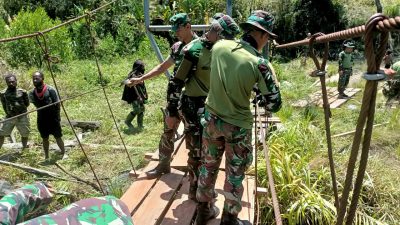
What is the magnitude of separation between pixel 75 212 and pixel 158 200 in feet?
5.59

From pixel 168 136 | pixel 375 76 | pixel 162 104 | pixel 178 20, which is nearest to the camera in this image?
pixel 375 76

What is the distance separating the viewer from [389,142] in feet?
21.2

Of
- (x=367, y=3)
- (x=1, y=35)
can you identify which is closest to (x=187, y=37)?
(x=1, y=35)

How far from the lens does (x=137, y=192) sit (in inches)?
131

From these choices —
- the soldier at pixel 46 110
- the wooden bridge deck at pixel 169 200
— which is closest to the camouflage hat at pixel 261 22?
the wooden bridge deck at pixel 169 200

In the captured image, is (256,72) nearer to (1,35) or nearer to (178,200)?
(178,200)

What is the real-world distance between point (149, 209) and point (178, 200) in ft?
0.92

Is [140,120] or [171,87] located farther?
[140,120]

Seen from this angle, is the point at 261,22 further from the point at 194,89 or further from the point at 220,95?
the point at 194,89

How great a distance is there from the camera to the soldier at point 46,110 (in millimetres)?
5590

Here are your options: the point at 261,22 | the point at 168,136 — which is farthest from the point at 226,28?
the point at 168,136

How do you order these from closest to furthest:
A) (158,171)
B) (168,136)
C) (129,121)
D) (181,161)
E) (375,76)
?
(375,76) → (168,136) → (158,171) → (181,161) → (129,121)

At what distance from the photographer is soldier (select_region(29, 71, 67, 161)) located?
5590mm

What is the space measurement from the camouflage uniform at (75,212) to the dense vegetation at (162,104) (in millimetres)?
2171
